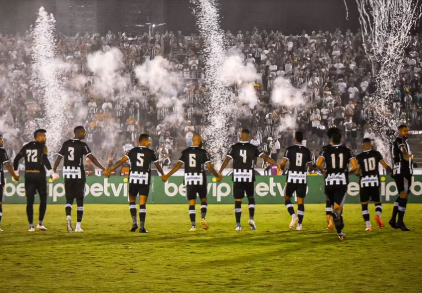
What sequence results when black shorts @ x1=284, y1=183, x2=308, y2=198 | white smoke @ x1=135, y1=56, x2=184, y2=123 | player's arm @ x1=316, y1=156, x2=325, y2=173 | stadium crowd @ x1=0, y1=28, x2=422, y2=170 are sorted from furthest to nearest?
white smoke @ x1=135, y1=56, x2=184, y2=123
stadium crowd @ x1=0, y1=28, x2=422, y2=170
black shorts @ x1=284, y1=183, x2=308, y2=198
player's arm @ x1=316, y1=156, x2=325, y2=173

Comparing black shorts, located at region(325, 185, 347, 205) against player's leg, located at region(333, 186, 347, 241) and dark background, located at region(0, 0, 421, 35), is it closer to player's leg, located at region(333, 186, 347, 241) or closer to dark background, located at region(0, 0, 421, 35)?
player's leg, located at region(333, 186, 347, 241)

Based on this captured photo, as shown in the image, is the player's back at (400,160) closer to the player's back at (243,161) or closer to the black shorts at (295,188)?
the black shorts at (295,188)

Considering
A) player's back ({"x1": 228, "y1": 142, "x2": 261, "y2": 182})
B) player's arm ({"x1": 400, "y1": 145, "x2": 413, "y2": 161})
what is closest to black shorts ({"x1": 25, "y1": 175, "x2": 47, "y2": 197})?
player's back ({"x1": 228, "y1": 142, "x2": 261, "y2": 182})

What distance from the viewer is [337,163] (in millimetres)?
12156

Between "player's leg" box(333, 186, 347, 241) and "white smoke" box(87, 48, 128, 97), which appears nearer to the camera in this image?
"player's leg" box(333, 186, 347, 241)

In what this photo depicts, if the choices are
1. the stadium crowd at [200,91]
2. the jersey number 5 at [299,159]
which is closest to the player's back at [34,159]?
the jersey number 5 at [299,159]

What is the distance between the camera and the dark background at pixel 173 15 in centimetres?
4022

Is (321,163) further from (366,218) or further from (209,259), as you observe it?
(209,259)

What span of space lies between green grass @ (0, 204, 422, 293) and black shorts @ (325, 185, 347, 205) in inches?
30.4

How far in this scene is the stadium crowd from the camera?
33.7 metres

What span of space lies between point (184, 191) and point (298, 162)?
11312 millimetres

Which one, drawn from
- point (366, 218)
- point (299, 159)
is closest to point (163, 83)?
point (299, 159)

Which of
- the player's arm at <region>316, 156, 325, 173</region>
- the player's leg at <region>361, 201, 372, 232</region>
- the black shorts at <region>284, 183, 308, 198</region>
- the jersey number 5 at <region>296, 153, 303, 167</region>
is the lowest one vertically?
the player's leg at <region>361, 201, 372, 232</region>

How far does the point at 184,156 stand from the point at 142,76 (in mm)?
24564
